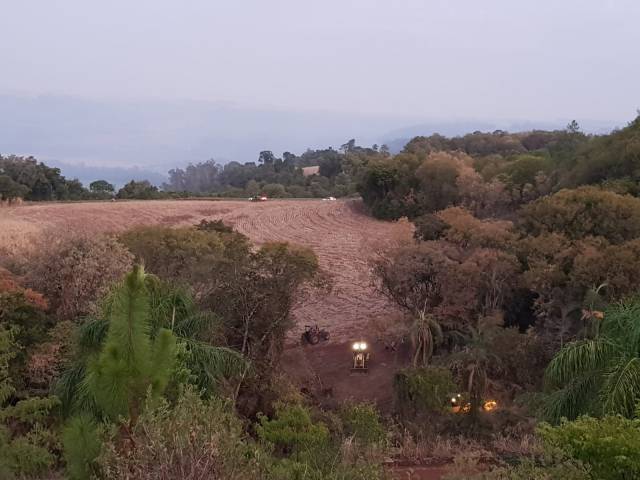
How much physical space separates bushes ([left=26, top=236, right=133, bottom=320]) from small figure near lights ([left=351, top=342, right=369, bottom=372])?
7.46m

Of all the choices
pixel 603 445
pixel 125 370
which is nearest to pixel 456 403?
pixel 603 445

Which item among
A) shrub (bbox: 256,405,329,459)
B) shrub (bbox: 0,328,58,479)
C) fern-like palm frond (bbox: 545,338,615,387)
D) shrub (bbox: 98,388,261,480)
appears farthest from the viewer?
shrub (bbox: 256,405,329,459)

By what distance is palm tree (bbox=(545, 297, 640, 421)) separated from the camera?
7512mm

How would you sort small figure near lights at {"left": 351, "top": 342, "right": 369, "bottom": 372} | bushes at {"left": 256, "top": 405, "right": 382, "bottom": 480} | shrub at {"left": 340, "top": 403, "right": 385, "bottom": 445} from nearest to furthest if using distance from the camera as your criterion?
bushes at {"left": 256, "top": 405, "right": 382, "bottom": 480}, shrub at {"left": 340, "top": 403, "right": 385, "bottom": 445}, small figure near lights at {"left": 351, "top": 342, "right": 369, "bottom": 372}

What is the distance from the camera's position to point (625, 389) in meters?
7.46

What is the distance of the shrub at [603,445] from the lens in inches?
197

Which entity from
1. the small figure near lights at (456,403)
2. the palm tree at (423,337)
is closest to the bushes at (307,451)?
the small figure near lights at (456,403)

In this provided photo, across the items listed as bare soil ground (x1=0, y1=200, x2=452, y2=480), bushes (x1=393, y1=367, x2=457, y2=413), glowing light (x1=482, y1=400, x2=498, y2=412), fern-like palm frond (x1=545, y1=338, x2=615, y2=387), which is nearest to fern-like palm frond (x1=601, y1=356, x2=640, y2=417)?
fern-like palm frond (x1=545, y1=338, x2=615, y2=387)

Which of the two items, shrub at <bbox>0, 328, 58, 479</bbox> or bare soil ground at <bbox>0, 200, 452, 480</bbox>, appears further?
bare soil ground at <bbox>0, 200, 452, 480</bbox>

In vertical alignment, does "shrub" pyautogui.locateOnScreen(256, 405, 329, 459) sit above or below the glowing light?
above

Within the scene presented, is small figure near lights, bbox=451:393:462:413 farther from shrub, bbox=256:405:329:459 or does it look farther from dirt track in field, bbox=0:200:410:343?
dirt track in field, bbox=0:200:410:343

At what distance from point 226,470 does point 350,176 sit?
6114 centimetres

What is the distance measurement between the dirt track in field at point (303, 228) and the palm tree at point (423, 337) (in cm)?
338

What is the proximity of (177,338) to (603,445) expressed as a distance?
572cm
